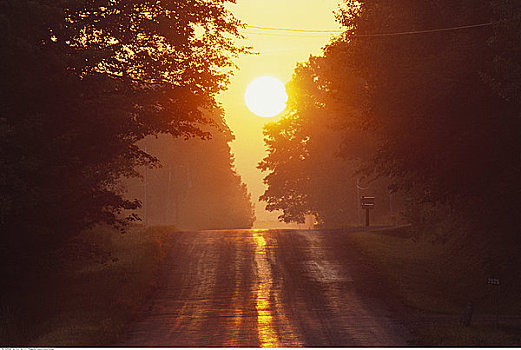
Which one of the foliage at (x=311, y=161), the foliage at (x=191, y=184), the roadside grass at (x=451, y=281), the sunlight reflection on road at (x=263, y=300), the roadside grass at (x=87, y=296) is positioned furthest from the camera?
the foliage at (x=191, y=184)

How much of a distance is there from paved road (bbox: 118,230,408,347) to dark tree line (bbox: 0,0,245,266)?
436 centimetres

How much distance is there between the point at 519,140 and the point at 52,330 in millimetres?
17359

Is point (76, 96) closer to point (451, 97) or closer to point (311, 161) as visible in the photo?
point (451, 97)

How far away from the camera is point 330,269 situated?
3509cm

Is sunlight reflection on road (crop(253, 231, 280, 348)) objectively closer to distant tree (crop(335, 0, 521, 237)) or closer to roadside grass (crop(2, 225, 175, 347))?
roadside grass (crop(2, 225, 175, 347))

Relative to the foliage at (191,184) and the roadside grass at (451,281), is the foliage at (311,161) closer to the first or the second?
the foliage at (191,184)

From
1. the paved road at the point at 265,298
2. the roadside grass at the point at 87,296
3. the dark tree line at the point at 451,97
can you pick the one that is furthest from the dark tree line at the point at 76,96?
the dark tree line at the point at 451,97

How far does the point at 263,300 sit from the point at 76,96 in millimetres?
9158

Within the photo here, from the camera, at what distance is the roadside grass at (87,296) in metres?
23.4

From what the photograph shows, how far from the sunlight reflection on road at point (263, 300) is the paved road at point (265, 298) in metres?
0.03

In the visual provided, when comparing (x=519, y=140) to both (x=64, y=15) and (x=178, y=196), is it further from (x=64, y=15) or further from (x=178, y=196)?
(x=178, y=196)

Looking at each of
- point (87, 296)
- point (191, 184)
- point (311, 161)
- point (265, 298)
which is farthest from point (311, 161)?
point (87, 296)

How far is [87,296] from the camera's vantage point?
29578 millimetres

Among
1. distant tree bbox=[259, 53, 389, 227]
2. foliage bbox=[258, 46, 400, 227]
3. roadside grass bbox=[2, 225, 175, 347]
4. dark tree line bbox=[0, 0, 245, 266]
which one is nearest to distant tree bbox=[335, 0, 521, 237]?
dark tree line bbox=[0, 0, 245, 266]
